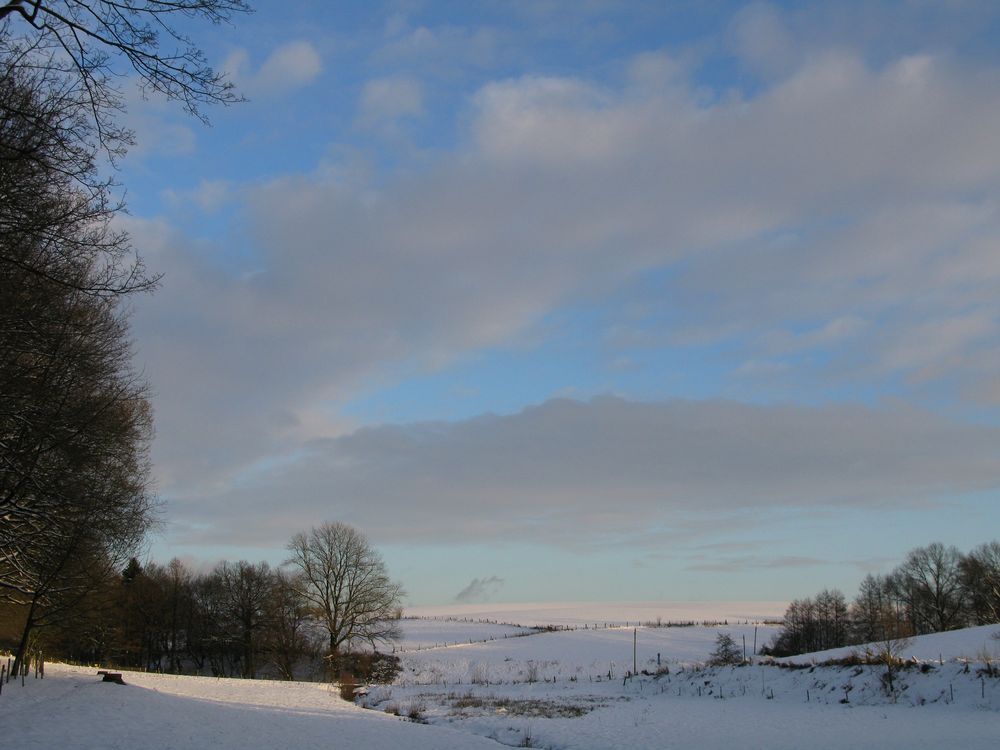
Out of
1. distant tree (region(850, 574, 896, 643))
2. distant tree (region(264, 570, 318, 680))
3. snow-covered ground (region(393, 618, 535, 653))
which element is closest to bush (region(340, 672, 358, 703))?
distant tree (region(264, 570, 318, 680))

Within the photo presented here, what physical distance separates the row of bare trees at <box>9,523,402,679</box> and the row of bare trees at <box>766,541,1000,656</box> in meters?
41.4

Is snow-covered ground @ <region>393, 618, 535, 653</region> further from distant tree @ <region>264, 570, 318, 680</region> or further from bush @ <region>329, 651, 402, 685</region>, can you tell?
bush @ <region>329, 651, 402, 685</region>

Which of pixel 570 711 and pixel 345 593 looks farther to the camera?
pixel 345 593

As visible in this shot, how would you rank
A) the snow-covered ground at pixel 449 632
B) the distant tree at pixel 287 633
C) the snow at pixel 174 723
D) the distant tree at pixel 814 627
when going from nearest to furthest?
1. the snow at pixel 174 723
2. the distant tree at pixel 287 633
3. the distant tree at pixel 814 627
4. the snow-covered ground at pixel 449 632

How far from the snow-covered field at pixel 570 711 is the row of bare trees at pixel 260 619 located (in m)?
A: 16.1

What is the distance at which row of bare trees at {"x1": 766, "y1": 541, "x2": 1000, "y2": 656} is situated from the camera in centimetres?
8056

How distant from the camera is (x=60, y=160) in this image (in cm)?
952

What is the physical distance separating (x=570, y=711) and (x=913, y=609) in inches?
2905

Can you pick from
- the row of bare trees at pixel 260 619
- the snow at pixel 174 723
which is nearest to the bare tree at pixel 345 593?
the row of bare trees at pixel 260 619

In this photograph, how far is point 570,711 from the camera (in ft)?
103

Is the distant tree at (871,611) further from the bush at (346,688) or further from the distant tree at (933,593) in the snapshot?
the bush at (346,688)

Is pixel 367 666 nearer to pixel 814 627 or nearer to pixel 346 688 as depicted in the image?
pixel 346 688

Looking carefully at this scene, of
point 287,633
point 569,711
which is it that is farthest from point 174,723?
point 287,633

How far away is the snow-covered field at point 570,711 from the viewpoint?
1924 centimetres
